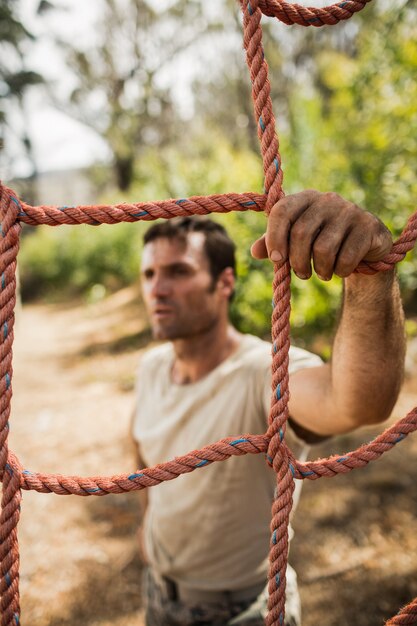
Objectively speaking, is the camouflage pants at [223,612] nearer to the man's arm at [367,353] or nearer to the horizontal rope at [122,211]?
the man's arm at [367,353]

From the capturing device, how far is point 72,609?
104 inches

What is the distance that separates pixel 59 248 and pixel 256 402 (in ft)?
48.3

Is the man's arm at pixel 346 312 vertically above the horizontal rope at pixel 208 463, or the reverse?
the man's arm at pixel 346 312

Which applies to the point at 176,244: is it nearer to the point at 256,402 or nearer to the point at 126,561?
the point at 256,402

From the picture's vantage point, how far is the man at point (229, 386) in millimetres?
837

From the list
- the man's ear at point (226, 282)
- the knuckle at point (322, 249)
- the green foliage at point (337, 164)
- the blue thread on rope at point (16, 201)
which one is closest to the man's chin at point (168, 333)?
the man's ear at point (226, 282)

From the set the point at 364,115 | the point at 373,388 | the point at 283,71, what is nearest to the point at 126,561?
the point at 373,388

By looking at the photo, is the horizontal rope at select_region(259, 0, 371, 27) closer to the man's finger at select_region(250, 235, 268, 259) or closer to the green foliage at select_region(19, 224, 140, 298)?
the man's finger at select_region(250, 235, 268, 259)

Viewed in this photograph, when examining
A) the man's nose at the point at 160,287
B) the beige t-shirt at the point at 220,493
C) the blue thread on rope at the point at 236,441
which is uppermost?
the man's nose at the point at 160,287

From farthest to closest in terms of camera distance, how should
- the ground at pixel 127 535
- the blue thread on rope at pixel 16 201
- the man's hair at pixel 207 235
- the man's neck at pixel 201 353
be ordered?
the ground at pixel 127 535 → the man's hair at pixel 207 235 → the man's neck at pixel 201 353 → the blue thread on rope at pixel 16 201

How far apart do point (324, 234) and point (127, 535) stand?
2.95 meters

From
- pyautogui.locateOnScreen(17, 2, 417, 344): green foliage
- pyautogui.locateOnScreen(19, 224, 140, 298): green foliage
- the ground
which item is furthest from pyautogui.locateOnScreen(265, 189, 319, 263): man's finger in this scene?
pyautogui.locateOnScreen(19, 224, 140, 298): green foliage

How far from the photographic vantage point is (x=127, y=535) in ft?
10.4

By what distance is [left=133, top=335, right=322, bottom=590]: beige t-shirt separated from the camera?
1472 millimetres
